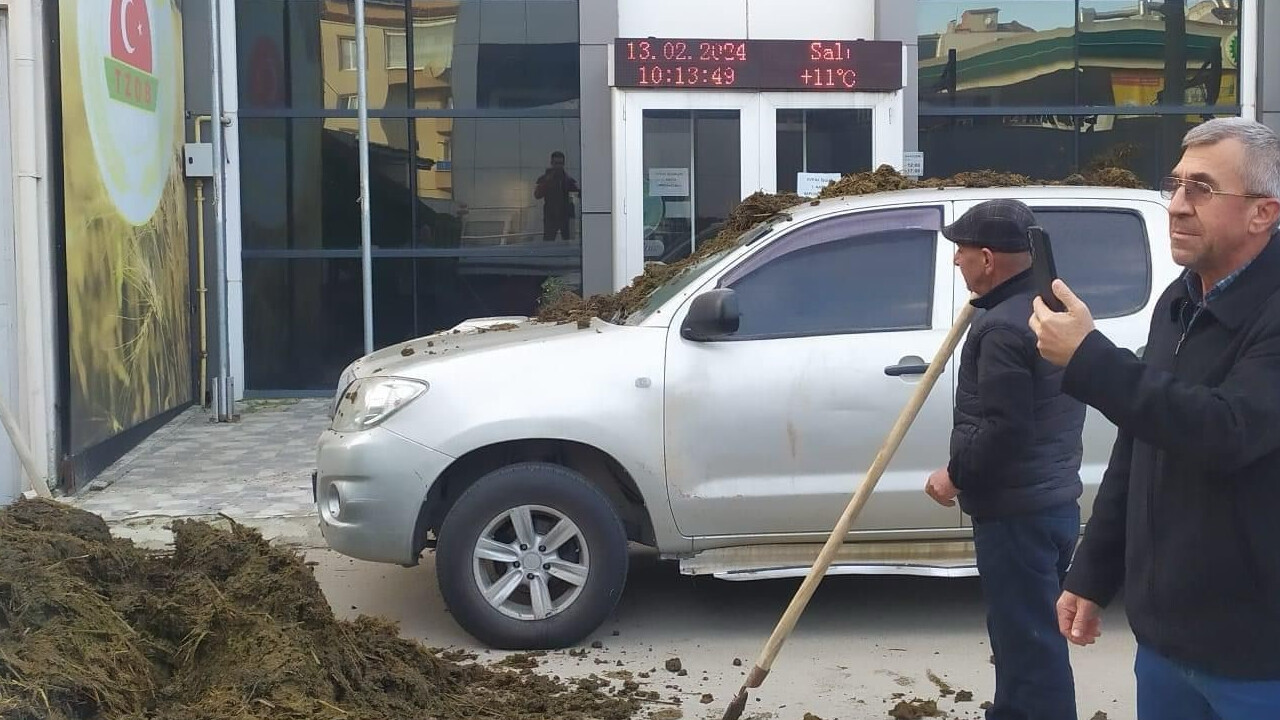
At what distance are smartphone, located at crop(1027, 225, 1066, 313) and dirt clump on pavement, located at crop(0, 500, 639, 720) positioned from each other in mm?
2646

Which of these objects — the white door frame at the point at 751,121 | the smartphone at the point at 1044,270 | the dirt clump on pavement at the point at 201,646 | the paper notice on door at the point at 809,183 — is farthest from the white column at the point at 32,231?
the smartphone at the point at 1044,270

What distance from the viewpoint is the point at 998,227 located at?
13.1 feet

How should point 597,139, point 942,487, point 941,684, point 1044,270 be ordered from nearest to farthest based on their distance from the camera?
point 1044,270 < point 942,487 < point 941,684 < point 597,139

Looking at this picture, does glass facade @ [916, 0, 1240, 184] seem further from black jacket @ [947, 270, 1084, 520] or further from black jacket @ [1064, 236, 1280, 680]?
black jacket @ [1064, 236, 1280, 680]

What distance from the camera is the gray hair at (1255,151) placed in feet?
8.61

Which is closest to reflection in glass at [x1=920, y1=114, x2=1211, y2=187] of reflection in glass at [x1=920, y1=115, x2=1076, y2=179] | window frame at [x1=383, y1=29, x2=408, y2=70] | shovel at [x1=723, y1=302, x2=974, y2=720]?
reflection in glass at [x1=920, y1=115, x2=1076, y2=179]

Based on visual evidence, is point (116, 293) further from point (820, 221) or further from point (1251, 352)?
point (1251, 352)

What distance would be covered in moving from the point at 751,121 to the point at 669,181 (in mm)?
930

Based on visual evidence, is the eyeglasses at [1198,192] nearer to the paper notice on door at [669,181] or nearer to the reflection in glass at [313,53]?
the paper notice on door at [669,181]

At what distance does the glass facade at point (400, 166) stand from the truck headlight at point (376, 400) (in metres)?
7.03

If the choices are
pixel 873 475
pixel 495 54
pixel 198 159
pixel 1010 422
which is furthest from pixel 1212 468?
pixel 495 54

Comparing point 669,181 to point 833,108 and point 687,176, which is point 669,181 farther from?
point 833,108

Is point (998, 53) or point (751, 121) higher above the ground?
point (998, 53)

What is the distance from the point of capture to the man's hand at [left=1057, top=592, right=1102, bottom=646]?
3.02 m
